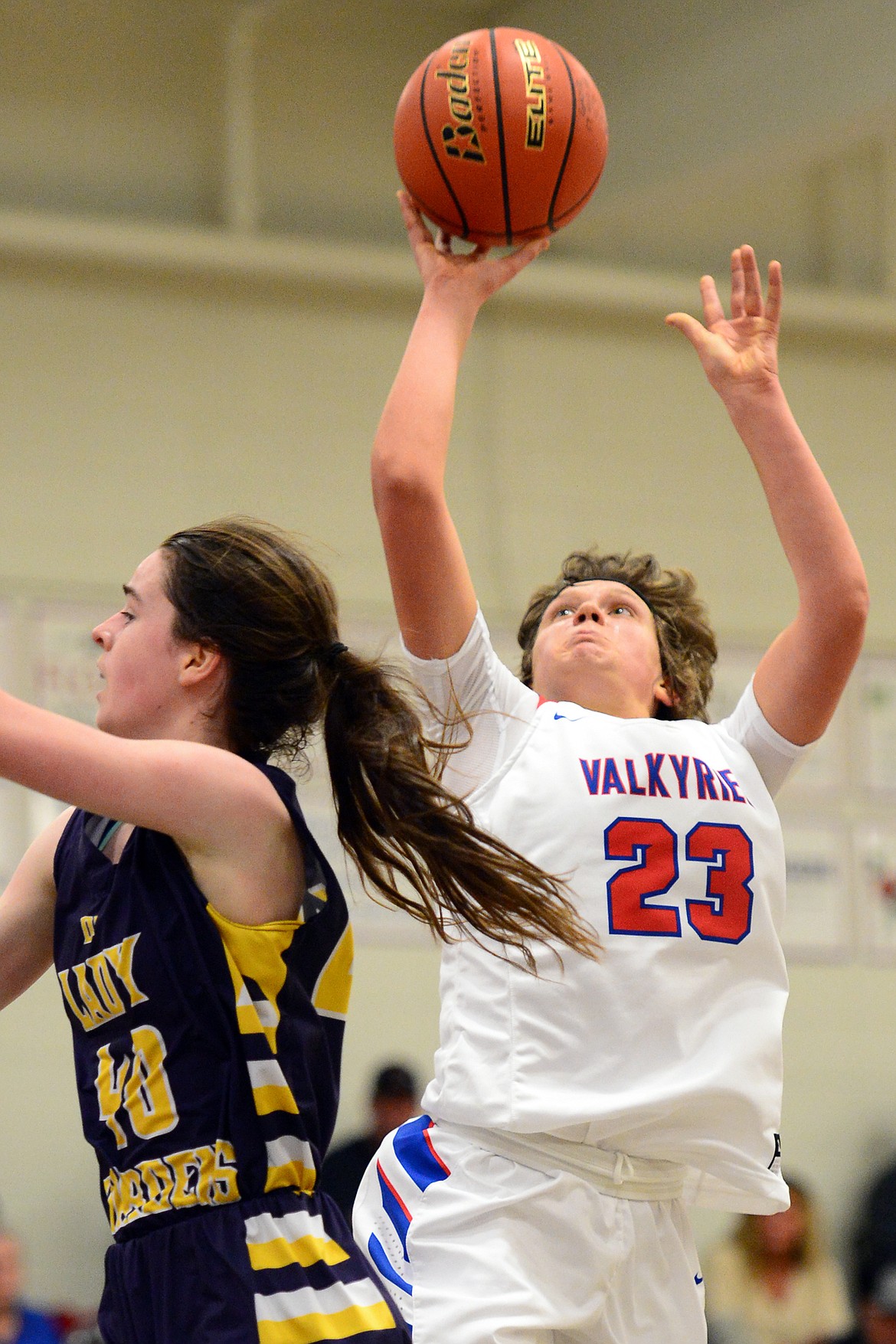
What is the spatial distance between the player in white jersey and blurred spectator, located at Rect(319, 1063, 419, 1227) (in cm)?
341

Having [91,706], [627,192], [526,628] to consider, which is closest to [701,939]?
[526,628]

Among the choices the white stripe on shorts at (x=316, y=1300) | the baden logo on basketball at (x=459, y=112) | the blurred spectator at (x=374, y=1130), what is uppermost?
the baden logo on basketball at (x=459, y=112)

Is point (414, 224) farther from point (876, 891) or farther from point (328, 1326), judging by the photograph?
point (876, 891)

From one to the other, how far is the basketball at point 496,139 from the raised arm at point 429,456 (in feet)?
0.57

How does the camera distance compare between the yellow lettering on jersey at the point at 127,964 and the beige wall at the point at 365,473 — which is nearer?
the yellow lettering on jersey at the point at 127,964

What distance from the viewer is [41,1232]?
19.1 ft

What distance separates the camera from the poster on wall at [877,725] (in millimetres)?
7156

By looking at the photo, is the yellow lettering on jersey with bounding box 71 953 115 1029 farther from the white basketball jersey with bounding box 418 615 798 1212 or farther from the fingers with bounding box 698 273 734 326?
the fingers with bounding box 698 273 734 326

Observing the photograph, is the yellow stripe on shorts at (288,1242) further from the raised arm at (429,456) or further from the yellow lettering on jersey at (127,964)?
the raised arm at (429,456)

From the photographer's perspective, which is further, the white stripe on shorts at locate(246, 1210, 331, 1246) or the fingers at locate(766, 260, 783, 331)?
the fingers at locate(766, 260, 783, 331)

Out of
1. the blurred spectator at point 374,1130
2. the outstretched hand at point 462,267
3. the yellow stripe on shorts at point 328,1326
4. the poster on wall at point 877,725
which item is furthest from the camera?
the poster on wall at point 877,725

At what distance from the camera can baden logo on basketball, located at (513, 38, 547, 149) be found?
2.73 meters

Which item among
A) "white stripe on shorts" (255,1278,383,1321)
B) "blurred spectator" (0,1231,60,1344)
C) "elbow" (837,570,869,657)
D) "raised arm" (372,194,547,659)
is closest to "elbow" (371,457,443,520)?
"raised arm" (372,194,547,659)

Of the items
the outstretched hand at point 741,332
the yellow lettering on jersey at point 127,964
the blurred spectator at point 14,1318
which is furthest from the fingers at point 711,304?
the blurred spectator at point 14,1318
